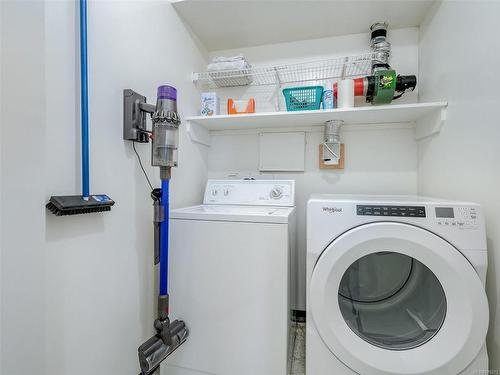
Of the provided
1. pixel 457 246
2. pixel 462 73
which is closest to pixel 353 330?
pixel 457 246

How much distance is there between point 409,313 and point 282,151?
117 cm

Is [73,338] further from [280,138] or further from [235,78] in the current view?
[235,78]

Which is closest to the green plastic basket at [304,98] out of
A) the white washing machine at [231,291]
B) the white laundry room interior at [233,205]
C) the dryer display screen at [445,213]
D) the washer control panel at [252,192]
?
the white laundry room interior at [233,205]

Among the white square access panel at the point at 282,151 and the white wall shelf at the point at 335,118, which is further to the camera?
the white square access panel at the point at 282,151

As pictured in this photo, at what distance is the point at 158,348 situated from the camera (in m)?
0.94

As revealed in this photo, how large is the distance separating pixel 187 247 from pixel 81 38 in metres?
0.89

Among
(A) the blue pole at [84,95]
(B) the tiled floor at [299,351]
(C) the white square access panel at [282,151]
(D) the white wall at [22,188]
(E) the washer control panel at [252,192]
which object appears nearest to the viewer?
(D) the white wall at [22,188]

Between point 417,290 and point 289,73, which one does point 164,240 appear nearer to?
point 417,290

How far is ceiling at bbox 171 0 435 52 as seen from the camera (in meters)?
1.34

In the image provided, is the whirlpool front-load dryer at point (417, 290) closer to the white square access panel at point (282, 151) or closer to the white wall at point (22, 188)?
the white square access panel at point (282, 151)

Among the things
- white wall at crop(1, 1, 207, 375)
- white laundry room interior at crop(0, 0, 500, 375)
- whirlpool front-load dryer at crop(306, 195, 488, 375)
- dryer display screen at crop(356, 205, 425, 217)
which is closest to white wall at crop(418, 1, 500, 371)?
white laundry room interior at crop(0, 0, 500, 375)

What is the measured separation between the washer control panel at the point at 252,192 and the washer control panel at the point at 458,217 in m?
0.72

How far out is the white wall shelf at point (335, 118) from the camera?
49.3 inches

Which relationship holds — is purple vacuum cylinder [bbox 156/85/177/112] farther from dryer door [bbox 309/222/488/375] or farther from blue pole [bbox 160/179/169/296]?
dryer door [bbox 309/222/488/375]
